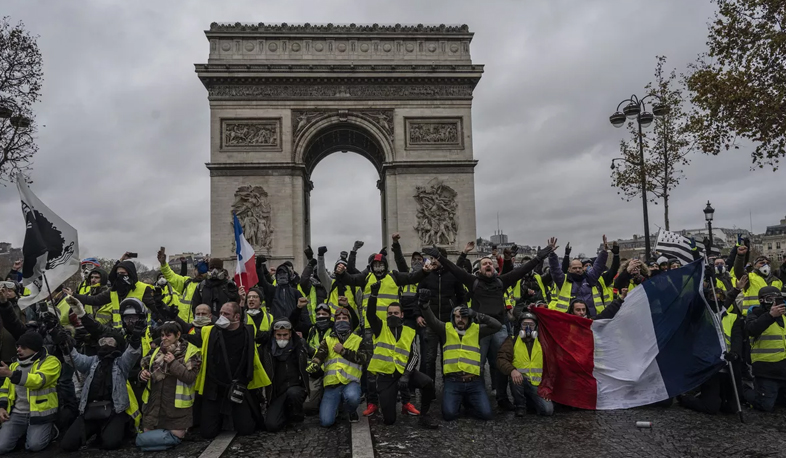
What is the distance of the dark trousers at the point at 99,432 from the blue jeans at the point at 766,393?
24.3 feet

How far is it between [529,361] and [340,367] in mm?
2349

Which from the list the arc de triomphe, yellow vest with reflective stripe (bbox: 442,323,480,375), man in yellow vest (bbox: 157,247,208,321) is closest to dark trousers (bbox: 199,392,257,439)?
yellow vest with reflective stripe (bbox: 442,323,480,375)

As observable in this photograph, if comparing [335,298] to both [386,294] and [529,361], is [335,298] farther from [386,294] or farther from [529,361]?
[529,361]

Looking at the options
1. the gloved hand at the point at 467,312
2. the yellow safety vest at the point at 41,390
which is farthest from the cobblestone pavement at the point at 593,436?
the yellow safety vest at the point at 41,390

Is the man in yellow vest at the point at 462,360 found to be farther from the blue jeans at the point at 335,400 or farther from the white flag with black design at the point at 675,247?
the white flag with black design at the point at 675,247

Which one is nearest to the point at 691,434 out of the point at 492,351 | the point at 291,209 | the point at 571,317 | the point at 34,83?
the point at 571,317

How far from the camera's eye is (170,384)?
623 centimetres

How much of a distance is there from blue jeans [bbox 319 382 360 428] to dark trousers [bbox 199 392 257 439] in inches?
31.8

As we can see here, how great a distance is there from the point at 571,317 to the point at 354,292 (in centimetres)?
324

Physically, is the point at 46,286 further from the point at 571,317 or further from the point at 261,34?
the point at 261,34

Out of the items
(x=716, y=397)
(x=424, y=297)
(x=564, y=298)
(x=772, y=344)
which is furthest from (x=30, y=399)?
(x=772, y=344)

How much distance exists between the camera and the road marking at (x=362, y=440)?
538 cm

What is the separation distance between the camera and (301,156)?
25.2m

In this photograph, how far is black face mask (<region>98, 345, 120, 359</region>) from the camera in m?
6.20
